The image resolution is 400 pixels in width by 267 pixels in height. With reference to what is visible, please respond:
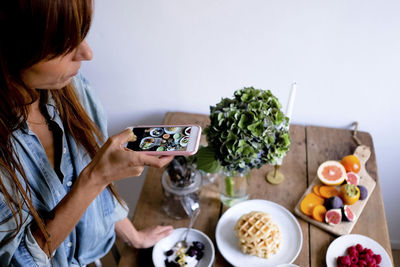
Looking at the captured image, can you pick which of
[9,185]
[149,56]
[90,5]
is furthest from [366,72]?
[9,185]

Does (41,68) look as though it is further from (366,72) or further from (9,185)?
(366,72)

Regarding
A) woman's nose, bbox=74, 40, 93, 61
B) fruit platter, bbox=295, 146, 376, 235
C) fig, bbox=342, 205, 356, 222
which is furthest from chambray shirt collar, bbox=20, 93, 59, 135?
fig, bbox=342, 205, 356, 222

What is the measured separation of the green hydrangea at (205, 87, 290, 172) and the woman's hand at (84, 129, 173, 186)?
192 mm

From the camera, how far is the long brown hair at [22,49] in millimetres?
564

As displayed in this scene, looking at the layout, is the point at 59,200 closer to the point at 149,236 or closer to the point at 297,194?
the point at 149,236

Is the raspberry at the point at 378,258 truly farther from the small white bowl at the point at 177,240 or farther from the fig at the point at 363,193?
the small white bowl at the point at 177,240

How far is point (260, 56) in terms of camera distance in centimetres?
126

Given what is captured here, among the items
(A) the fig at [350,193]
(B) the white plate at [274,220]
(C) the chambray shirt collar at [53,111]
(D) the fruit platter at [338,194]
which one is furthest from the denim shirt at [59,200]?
(A) the fig at [350,193]

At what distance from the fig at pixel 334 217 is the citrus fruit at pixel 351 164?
0.20 meters

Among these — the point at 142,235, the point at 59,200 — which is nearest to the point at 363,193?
the point at 142,235

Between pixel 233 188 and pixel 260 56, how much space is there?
0.50 m

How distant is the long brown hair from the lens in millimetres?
564

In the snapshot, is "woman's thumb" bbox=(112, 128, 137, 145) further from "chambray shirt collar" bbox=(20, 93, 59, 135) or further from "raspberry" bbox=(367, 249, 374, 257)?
"raspberry" bbox=(367, 249, 374, 257)

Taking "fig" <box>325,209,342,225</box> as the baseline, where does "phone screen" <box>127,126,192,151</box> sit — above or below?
above
